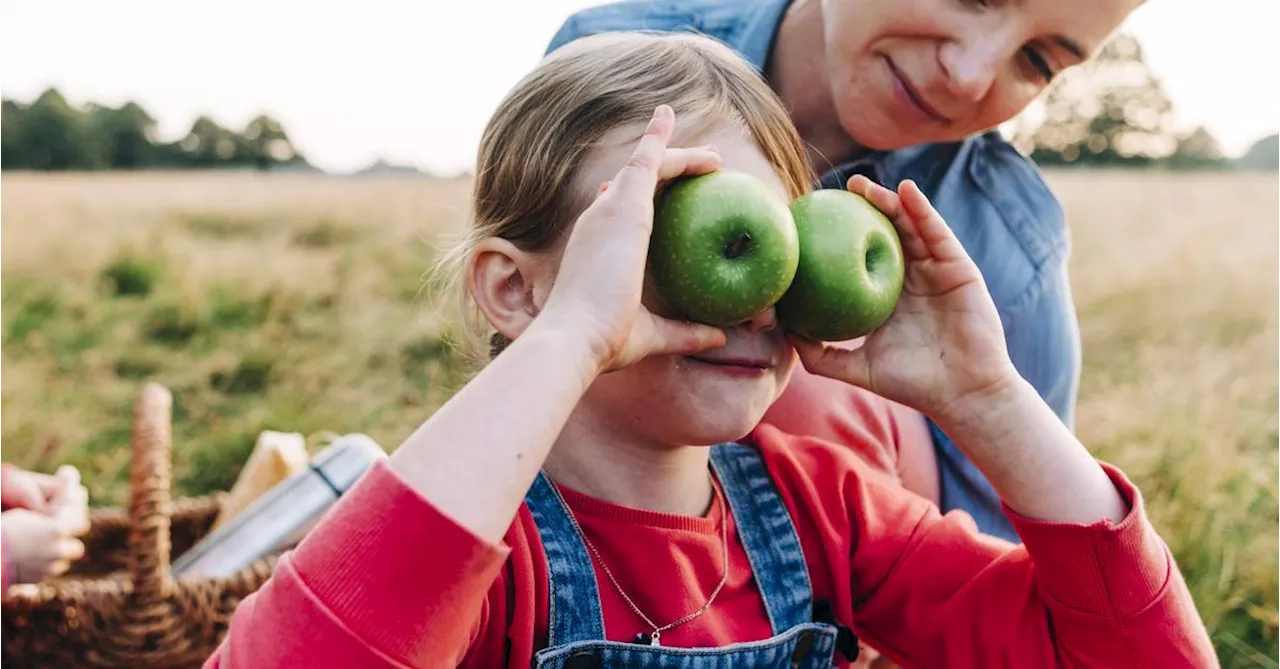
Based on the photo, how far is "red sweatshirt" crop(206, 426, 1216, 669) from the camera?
1.25 meters

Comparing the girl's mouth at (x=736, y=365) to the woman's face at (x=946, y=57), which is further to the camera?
the woman's face at (x=946, y=57)

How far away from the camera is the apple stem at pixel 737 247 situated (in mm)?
1533

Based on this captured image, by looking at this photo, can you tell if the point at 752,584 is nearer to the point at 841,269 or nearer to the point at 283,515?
→ the point at 841,269

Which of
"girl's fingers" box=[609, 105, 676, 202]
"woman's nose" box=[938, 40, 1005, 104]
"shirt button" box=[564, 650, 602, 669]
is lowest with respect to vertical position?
"shirt button" box=[564, 650, 602, 669]

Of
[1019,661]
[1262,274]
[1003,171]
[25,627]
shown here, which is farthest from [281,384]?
[1262,274]

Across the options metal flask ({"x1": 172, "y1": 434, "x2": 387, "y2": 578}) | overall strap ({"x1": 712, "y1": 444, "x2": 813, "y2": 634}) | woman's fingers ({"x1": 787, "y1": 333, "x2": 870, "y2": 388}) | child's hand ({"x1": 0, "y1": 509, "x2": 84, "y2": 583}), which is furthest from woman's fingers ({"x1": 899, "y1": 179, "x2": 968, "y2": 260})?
child's hand ({"x1": 0, "y1": 509, "x2": 84, "y2": 583})

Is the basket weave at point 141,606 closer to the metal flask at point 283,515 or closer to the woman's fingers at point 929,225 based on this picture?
the metal flask at point 283,515

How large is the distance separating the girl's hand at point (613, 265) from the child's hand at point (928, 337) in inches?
16.7

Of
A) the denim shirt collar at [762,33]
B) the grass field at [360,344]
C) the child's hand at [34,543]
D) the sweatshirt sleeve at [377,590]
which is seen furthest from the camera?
the grass field at [360,344]

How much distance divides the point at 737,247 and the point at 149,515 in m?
1.69

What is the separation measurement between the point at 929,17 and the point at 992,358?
90 cm

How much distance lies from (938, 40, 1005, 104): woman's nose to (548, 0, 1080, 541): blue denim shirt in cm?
40

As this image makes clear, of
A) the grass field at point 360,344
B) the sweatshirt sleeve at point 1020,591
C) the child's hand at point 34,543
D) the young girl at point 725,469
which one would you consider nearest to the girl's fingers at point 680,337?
the young girl at point 725,469

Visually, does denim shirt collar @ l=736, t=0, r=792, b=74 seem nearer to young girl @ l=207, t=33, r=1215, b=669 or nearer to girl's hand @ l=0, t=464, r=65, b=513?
young girl @ l=207, t=33, r=1215, b=669
